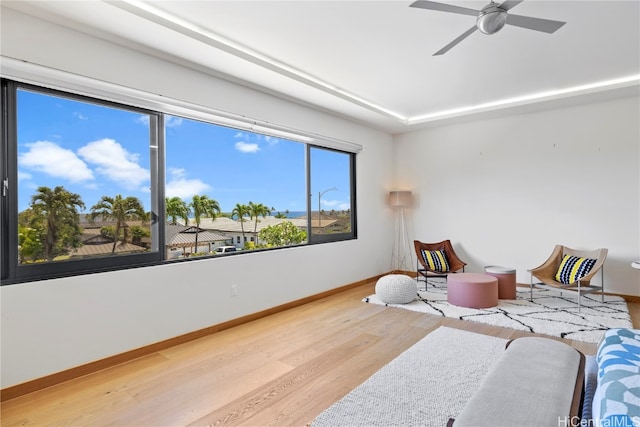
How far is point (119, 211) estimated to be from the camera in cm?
291

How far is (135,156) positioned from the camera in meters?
3.02

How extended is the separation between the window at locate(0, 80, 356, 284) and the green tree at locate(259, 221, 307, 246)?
13mm

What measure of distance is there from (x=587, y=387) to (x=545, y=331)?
1946 millimetres

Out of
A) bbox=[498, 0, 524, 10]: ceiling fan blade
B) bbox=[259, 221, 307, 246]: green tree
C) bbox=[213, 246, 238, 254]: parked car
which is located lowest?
bbox=[213, 246, 238, 254]: parked car

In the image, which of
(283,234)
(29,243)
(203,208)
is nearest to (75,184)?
(29,243)

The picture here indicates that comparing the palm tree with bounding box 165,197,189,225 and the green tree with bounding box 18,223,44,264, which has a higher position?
the palm tree with bounding box 165,197,189,225

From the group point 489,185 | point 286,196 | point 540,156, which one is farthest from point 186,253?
point 540,156

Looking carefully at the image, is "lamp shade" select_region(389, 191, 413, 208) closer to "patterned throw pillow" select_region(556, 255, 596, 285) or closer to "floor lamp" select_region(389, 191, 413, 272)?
"floor lamp" select_region(389, 191, 413, 272)

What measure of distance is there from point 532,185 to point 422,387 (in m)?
3.92

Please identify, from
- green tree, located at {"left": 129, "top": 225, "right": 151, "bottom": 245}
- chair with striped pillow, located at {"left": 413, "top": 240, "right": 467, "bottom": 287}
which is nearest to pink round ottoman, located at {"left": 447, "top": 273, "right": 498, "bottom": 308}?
chair with striped pillow, located at {"left": 413, "top": 240, "right": 467, "bottom": 287}

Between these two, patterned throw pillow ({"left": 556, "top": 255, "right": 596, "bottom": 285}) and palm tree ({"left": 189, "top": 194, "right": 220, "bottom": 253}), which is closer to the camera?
palm tree ({"left": 189, "top": 194, "right": 220, "bottom": 253})

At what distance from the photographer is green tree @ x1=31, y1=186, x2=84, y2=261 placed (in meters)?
2.51

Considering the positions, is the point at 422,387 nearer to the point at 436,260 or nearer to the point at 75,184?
the point at 75,184

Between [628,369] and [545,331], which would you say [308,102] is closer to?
[545,331]
